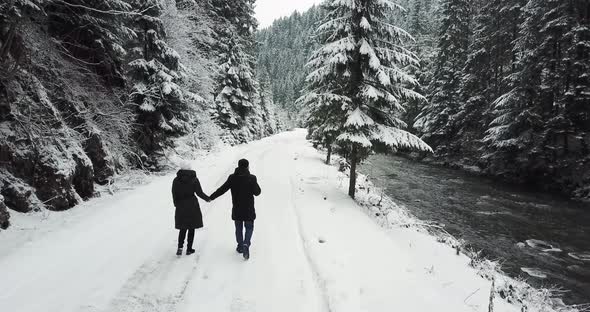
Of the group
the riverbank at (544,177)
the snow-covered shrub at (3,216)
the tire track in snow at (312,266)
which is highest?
the snow-covered shrub at (3,216)

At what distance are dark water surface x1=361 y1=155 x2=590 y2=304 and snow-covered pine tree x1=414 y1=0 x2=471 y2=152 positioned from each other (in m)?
12.6

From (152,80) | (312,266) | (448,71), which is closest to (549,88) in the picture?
(448,71)

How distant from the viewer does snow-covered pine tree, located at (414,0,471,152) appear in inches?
1387

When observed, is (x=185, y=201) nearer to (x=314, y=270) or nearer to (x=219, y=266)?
(x=219, y=266)

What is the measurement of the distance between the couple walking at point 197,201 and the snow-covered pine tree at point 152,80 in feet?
29.6

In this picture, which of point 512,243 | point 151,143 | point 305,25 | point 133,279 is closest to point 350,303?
point 133,279

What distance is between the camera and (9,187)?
7.57 meters

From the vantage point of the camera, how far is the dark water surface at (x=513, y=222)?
32.8 ft

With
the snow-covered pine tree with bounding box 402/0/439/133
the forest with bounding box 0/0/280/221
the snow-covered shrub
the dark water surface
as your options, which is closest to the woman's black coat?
the forest with bounding box 0/0/280/221

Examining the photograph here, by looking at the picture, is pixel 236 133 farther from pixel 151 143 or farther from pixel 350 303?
pixel 350 303

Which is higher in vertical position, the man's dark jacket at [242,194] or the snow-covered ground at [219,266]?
the man's dark jacket at [242,194]

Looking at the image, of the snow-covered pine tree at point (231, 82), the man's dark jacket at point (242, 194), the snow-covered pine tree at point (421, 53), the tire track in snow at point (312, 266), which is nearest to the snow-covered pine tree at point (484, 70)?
the snow-covered pine tree at point (421, 53)

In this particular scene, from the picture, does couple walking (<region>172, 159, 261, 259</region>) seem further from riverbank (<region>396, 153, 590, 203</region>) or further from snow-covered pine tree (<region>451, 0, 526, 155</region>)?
snow-covered pine tree (<region>451, 0, 526, 155</region>)

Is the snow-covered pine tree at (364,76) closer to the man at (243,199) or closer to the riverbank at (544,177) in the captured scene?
the man at (243,199)
